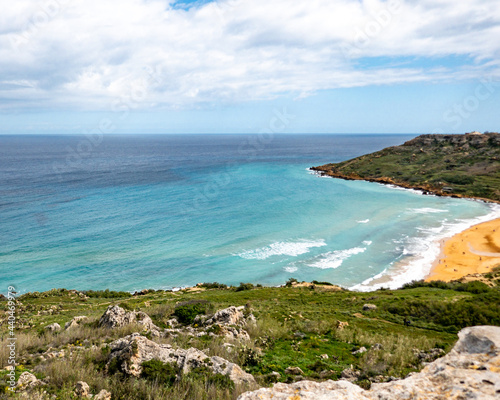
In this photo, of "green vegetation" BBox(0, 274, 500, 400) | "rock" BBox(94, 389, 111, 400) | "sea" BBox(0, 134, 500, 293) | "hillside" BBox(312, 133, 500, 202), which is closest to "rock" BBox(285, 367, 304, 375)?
"green vegetation" BBox(0, 274, 500, 400)

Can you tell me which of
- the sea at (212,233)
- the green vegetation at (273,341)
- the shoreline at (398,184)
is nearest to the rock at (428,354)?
the green vegetation at (273,341)

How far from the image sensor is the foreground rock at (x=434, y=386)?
6.50m

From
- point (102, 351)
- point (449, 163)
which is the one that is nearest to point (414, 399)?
point (102, 351)

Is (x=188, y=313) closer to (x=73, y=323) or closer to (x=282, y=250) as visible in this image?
(x=73, y=323)

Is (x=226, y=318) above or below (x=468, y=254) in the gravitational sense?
above

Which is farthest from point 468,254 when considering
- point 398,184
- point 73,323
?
point 398,184

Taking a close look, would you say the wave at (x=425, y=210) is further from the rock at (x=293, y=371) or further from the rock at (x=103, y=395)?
the rock at (x=103, y=395)

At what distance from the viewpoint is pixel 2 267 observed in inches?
1508

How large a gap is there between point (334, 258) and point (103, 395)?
40278 mm

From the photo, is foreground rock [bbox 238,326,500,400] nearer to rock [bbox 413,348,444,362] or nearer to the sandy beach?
rock [bbox 413,348,444,362]

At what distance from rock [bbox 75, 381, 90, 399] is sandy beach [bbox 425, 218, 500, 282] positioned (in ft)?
129

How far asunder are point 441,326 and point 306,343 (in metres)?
9.94

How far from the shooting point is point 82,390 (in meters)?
7.77

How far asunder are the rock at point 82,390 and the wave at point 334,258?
121 feet
